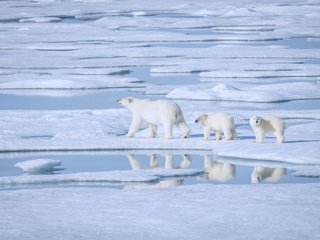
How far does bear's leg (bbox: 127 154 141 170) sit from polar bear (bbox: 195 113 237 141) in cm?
81

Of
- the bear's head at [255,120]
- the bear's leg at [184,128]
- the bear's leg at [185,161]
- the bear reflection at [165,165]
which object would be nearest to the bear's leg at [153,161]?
the bear reflection at [165,165]

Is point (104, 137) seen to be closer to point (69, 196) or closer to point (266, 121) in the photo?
point (266, 121)

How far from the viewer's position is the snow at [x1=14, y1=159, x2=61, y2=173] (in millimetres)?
7703

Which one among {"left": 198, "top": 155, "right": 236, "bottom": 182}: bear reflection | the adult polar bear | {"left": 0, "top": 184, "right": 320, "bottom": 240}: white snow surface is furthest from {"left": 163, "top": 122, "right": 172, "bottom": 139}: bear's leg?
{"left": 0, "top": 184, "right": 320, "bottom": 240}: white snow surface

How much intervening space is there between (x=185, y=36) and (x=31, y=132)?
46.8ft

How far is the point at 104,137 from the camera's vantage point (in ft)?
30.1

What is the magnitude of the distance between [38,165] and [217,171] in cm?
142

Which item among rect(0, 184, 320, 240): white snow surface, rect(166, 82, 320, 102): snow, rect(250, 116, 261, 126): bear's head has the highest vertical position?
rect(250, 116, 261, 126): bear's head

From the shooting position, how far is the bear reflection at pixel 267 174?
7273 mm

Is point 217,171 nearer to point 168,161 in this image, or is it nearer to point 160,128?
point 168,161

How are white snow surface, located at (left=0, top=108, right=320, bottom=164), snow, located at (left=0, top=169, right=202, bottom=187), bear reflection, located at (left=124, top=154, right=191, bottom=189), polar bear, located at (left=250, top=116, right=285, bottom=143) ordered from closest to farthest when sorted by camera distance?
bear reflection, located at (left=124, top=154, right=191, bottom=189), snow, located at (left=0, top=169, right=202, bottom=187), white snow surface, located at (left=0, top=108, right=320, bottom=164), polar bear, located at (left=250, top=116, right=285, bottom=143)

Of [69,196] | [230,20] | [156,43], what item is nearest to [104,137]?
[69,196]

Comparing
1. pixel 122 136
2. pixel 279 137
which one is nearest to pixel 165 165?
pixel 279 137

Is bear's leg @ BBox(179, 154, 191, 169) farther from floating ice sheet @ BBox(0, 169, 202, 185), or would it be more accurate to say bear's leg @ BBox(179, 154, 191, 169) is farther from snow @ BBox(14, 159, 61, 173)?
snow @ BBox(14, 159, 61, 173)
